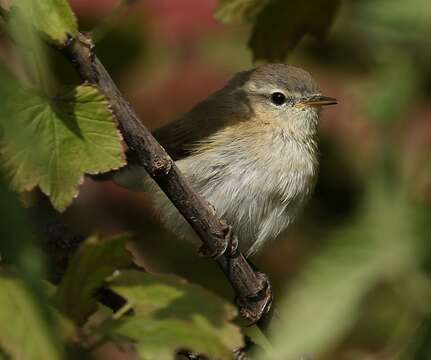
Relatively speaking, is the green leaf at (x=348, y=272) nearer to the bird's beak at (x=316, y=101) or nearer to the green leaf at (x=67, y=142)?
the green leaf at (x=67, y=142)

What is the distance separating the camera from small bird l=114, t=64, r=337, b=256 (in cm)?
326

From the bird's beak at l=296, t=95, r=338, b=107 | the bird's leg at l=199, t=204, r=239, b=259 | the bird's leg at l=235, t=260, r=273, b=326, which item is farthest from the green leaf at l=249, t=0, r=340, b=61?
the bird's beak at l=296, t=95, r=338, b=107

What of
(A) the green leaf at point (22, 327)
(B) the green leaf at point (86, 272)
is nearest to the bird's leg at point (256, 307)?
(B) the green leaf at point (86, 272)

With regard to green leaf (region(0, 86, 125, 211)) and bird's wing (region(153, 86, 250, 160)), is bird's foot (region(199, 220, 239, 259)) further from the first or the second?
bird's wing (region(153, 86, 250, 160))

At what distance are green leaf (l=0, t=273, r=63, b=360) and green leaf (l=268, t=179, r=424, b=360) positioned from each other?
0.78 ft

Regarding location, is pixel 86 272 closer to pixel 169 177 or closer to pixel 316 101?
pixel 169 177

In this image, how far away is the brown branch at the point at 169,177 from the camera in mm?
1404

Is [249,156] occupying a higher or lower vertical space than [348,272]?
lower

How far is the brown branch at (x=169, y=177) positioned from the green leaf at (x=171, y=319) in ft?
1.20

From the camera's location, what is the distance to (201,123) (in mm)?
3598

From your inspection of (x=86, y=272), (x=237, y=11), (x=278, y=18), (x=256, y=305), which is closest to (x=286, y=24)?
(x=278, y=18)

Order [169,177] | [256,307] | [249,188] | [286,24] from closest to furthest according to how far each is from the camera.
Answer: [169,177]
[286,24]
[256,307]
[249,188]

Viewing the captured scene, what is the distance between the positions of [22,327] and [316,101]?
2.96m

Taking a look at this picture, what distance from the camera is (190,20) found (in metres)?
4.63
